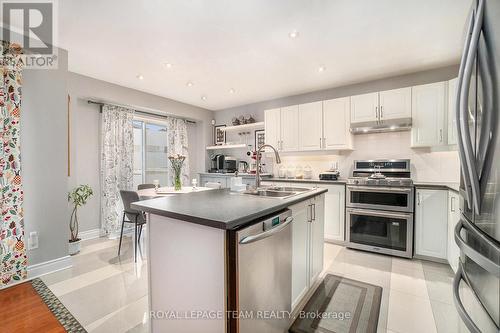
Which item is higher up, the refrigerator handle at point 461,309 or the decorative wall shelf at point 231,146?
the decorative wall shelf at point 231,146

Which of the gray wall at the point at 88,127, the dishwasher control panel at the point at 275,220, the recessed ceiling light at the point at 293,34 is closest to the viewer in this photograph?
the dishwasher control panel at the point at 275,220

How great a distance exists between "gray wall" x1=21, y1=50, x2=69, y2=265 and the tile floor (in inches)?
16.0

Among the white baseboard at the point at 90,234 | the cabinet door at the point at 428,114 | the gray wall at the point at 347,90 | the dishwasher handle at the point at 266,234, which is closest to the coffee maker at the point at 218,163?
the gray wall at the point at 347,90

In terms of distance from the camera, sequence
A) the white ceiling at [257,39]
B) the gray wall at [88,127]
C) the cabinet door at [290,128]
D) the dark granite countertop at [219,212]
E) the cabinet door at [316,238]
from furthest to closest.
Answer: the cabinet door at [290,128] < the gray wall at [88,127] < the cabinet door at [316,238] < the white ceiling at [257,39] < the dark granite countertop at [219,212]

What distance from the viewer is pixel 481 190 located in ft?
2.70

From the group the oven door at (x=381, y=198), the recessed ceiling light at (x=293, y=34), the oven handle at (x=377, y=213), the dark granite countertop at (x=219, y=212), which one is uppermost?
the recessed ceiling light at (x=293, y=34)

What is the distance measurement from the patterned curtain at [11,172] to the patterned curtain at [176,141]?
2638 mm

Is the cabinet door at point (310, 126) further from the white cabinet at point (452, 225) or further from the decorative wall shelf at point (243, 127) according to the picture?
the white cabinet at point (452, 225)

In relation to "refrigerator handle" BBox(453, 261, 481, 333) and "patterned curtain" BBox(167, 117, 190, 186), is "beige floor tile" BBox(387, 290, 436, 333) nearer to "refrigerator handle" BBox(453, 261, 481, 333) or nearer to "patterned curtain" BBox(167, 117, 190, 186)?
"refrigerator handle" BBox(453, 261, 481, 333)

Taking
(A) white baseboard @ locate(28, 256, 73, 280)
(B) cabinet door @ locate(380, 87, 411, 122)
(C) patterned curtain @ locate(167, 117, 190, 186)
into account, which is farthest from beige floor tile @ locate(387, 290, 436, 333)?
(C) patterned curtain @ locate(167, 117, 190, 186)

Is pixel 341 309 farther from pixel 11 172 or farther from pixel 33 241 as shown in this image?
pixel 11 172

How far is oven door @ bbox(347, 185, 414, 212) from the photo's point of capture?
2.81m

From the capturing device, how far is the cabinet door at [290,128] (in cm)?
402

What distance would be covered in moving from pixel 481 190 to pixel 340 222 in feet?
8.63
